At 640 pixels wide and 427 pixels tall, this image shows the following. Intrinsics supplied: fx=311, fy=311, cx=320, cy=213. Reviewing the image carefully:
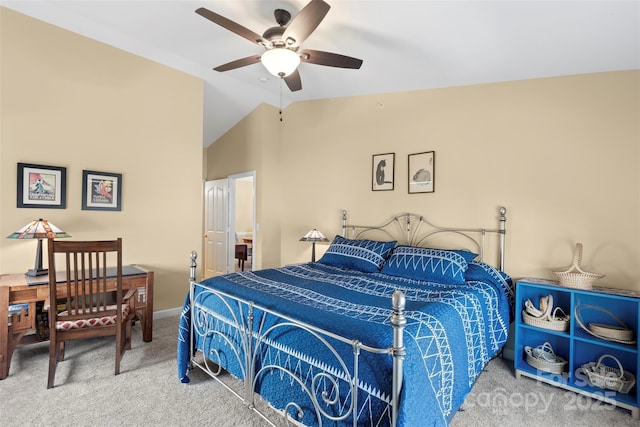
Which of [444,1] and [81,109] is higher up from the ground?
[444,1]

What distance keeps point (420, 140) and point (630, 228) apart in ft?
6.34

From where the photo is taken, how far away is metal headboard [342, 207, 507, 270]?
296cm

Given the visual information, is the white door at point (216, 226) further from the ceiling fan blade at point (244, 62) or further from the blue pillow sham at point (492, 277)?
the blue pillow sham at point (492, 277)

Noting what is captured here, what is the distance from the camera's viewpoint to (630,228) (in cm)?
241

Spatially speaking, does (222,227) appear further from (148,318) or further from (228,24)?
(228,24)

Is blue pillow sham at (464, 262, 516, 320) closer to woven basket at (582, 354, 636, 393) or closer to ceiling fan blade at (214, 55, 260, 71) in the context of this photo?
woven basket at (582, 354, 636, 393)

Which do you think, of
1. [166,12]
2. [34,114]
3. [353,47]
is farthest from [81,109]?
[353,47]

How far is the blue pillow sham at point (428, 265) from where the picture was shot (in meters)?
2.65

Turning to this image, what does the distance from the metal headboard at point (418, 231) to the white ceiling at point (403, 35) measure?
135 centimetres

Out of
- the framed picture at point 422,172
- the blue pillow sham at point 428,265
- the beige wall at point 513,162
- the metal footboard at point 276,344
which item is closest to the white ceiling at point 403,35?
the beige wall at point 513,162

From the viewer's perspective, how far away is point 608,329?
2.25 m

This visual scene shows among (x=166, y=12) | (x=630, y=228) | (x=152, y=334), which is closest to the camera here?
(x=630, y=228)

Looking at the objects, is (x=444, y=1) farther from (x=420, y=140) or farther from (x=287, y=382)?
(x=287, y=382)

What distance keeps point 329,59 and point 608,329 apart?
2876 mm
